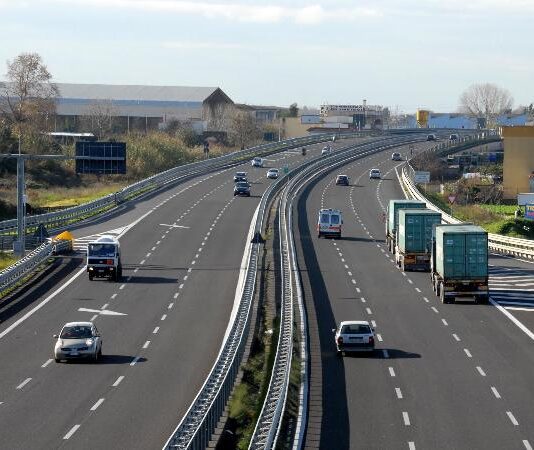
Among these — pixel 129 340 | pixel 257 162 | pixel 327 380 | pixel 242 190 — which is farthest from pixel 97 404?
pixel 257 162

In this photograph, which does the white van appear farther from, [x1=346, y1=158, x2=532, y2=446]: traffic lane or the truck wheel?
the truck wheel

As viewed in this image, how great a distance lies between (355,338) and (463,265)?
13003mm

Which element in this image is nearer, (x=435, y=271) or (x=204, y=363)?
(x=204, y=363)

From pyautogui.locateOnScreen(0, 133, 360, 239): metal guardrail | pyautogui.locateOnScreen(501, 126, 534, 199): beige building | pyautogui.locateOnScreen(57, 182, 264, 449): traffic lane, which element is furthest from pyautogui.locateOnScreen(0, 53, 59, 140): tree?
pyautogui.locateOnScreen(57, 182, 264, 449): traffic lane

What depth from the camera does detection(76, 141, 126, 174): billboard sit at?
228ft

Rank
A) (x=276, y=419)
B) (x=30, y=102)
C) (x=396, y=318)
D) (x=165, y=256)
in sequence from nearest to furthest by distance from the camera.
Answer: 1. (x=276, y=419)
2. (x=396, y=318)
3. (x=165, y=256)
4. (x=30, y=102)

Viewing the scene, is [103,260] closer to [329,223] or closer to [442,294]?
[442,294]

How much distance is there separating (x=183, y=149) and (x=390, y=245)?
82622mm

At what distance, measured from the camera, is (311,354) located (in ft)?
128

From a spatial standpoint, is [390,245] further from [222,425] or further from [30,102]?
[30,102]

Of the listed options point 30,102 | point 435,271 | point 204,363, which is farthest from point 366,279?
point 30,102

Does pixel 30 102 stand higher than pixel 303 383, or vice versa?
pixel 30 102

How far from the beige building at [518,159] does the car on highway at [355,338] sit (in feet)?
317

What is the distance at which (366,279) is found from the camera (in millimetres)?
59656
